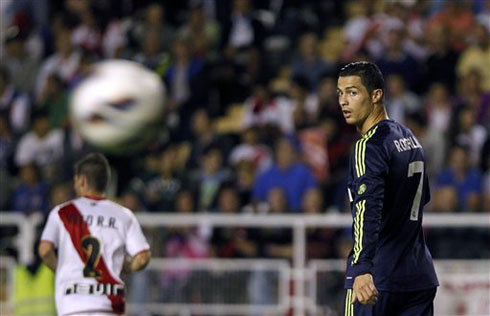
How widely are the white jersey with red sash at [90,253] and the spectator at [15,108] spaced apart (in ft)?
29.7

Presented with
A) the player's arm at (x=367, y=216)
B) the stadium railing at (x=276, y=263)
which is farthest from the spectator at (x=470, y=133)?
the player's arm at (x=367, y=216)

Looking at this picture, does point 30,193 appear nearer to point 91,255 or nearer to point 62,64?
point 62,64

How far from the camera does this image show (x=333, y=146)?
16.2 meters

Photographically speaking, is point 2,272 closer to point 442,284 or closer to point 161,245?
point 161,245

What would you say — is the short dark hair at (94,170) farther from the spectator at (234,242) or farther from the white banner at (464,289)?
the white banner at (464,289)

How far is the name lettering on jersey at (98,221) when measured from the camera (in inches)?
369

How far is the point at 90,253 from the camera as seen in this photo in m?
9.34

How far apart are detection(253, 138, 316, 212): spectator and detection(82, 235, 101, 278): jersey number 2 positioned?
6.37 meters

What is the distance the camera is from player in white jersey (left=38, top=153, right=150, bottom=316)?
9312 millimetres

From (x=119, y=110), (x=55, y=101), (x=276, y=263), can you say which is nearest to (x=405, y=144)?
(x=276, y=263)

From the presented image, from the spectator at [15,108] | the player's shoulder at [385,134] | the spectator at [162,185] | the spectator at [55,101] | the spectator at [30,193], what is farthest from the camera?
the spectator at [15,108]

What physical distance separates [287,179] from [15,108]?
4812 mm

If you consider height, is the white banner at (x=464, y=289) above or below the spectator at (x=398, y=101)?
below

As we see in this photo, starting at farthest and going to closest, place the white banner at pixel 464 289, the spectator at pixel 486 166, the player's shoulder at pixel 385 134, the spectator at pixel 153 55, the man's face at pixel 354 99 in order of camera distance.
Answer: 1. the spectator at pixel 153 55
2. the spectator at pixel 486 166
3. the white banner at pixel 464 289
4. the man's face at pixel 354 99
5. the player's shoulder at pixel 385 134
